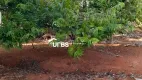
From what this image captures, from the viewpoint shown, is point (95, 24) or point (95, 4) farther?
point (95, 4)

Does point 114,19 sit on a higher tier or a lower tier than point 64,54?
higher

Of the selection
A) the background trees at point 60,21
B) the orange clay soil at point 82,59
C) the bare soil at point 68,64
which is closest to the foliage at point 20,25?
the background trees at point 60,21

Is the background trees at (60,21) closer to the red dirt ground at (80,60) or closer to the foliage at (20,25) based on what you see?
the foliage at (20,25)

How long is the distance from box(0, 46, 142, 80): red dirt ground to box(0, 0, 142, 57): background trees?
0.91 m

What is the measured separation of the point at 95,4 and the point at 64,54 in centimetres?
158

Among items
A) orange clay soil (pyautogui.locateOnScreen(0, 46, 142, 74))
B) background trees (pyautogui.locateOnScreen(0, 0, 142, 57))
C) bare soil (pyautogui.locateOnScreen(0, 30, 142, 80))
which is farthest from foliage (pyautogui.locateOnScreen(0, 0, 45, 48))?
orange clay soil (pyautogui.locateOnScreen(0, 46, 142, 74))

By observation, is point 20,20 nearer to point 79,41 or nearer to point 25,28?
point 25,28

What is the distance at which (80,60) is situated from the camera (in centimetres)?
712

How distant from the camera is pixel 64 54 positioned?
24.9 ft

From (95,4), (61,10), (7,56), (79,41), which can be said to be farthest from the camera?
(7,56)

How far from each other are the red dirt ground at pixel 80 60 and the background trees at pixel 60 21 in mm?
909

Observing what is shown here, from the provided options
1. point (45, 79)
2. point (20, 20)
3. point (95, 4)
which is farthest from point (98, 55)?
point (20, 20)

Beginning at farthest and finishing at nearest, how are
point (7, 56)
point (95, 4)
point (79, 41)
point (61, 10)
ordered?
point (7, 56)
point (95, 4)
point (61, 10)
point (79, 41)

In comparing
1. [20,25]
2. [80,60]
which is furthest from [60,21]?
[80,60]
